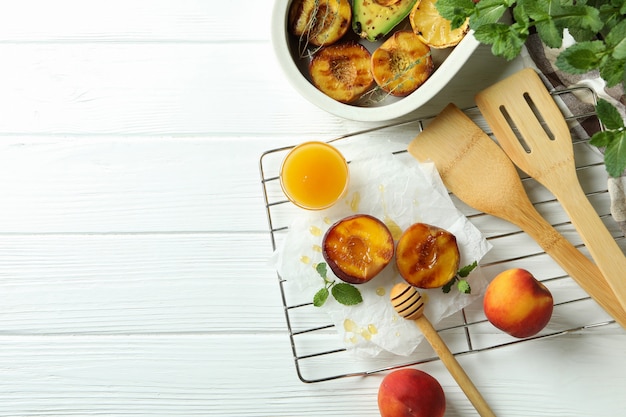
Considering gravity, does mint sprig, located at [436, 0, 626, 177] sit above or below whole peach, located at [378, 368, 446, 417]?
above

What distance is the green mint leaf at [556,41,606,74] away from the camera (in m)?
0.75

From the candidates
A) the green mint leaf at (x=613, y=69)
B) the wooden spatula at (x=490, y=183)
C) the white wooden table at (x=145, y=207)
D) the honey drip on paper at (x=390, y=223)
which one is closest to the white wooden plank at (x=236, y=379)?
the white wooden table at (x=145, y=207)

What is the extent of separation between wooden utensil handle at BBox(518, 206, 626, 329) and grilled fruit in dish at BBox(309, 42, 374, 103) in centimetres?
40

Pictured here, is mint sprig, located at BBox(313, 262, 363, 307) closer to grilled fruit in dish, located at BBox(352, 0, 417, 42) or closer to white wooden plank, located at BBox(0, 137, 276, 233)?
white wooden plank, located at BBox(0, 137, 276, 233)

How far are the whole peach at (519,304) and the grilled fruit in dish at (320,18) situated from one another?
1.60 feet

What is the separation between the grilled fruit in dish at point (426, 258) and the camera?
1066mm

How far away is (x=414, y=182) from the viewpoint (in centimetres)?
110

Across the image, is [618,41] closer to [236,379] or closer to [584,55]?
[584,55]

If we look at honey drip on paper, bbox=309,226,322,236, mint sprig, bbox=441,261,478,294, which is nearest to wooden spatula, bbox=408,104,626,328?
mint sprig, bbox=441,261,478,294

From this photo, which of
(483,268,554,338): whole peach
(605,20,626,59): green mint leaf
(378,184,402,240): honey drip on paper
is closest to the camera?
(605,20,626,59): green mint leaf

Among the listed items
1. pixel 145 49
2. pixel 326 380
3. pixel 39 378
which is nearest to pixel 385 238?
pixel 326 380

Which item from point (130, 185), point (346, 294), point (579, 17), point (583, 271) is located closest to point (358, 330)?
point (346, 294)

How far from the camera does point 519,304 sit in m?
1.00

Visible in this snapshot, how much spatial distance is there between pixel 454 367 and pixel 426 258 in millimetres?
183
